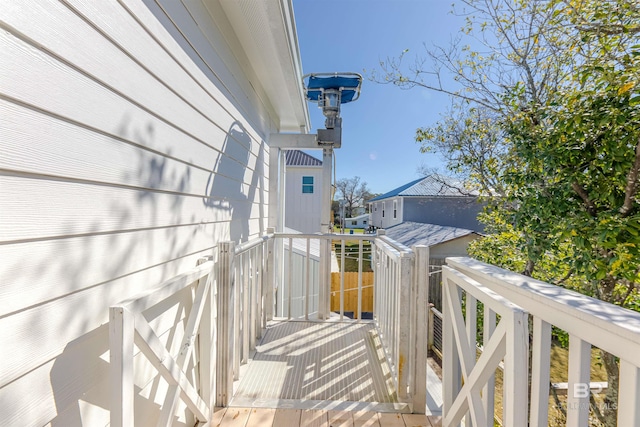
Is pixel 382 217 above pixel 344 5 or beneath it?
beneath

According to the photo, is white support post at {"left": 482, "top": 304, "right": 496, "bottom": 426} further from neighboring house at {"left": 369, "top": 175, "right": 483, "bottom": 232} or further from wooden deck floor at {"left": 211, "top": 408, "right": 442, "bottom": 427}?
neighboring house at {"left": 369, "top": 175, "right": 483, "bottom": 232}

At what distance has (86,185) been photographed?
950 mm

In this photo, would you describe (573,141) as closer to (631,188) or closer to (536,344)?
(631,188)

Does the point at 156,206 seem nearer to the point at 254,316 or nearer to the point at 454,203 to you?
the point at 254,316

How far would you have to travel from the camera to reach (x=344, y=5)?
5000 millimetres

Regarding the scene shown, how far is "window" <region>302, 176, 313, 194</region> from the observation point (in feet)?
36.8

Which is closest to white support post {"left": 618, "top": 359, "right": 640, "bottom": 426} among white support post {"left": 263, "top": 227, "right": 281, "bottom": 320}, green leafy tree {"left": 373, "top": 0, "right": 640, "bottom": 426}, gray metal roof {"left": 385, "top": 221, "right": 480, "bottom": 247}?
green leafy tree {"left": 373, "top": 0, "right": 640, "bottom": 426}

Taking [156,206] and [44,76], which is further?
[156,206]

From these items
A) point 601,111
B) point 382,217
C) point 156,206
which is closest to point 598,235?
Result: point 601,111

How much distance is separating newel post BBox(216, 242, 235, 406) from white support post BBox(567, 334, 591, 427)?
1659 mm

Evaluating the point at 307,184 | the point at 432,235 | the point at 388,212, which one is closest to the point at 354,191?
the point at 388,212

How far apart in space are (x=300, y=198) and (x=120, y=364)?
10.4 m

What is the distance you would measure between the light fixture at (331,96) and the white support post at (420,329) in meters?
1.83

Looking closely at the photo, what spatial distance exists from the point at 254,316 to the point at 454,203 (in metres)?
13.7
